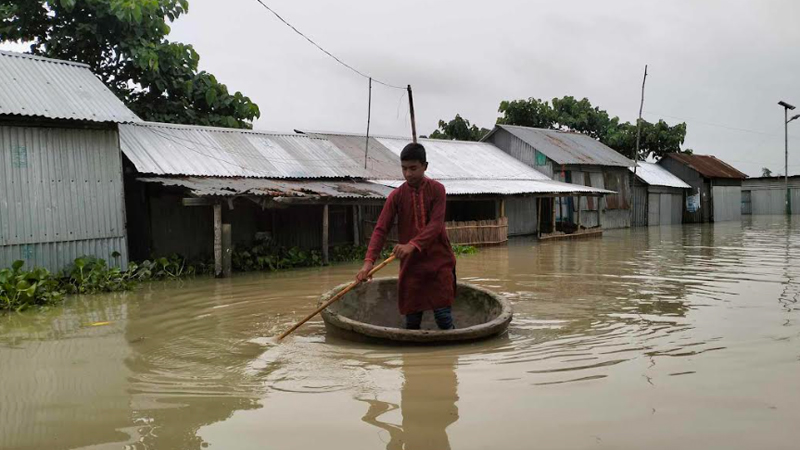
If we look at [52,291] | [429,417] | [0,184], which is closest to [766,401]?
[429,417]

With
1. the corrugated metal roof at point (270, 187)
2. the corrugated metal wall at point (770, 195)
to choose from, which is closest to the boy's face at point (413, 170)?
the corrugated metal roof at point (270, 187)

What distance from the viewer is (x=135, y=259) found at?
12070 millimetres

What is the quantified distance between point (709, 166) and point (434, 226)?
30.2 metres

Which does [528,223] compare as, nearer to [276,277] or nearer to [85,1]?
[276,277]

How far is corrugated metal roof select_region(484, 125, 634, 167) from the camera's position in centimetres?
2306

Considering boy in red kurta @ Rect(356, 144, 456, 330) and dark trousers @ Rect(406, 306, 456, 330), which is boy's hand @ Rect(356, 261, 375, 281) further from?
dark trousers @ Rect(406, 306, 456, 330)

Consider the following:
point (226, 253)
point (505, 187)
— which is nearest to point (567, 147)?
point (505, 187)

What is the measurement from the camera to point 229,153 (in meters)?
13.5

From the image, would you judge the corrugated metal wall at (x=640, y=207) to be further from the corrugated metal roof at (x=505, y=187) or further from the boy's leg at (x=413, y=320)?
the boy's leg at (x=413, y=320)

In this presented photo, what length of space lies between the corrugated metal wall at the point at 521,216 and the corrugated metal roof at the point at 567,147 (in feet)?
7.39

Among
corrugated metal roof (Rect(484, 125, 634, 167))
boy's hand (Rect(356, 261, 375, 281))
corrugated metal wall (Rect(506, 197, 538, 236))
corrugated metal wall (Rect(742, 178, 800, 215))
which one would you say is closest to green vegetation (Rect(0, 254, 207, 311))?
boy's hand (Rect(356, 261, 375, 281))

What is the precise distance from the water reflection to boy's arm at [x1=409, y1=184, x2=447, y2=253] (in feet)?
2.85

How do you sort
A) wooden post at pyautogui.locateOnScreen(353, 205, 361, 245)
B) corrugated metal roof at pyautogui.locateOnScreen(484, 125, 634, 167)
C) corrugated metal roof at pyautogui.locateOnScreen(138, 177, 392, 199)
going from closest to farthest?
corrugated metal roof at pyautogui.locateOnScreen(138, 177, 392, 199) < wooden post at pyautogui.locateOnScreen(353, 205, 361, 245) < corrugated metal roof at pyautogui.locateOnScreen(484, 125, 634, 167)

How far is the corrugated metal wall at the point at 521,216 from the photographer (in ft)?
66.9
